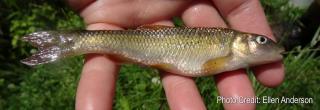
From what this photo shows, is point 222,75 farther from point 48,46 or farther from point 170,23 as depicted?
point 48,46

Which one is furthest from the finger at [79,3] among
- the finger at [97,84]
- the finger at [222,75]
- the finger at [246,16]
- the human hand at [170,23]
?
the finger at [246,16]

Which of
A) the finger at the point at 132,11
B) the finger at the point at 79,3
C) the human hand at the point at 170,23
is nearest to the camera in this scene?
the human hand at the point at 170,23

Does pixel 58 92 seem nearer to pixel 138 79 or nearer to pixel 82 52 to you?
pixel 138 79

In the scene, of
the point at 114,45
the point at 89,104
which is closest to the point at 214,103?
the point at 114,45

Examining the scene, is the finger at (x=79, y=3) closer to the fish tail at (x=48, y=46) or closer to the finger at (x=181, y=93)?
the fish tail at (x=48, y=46)

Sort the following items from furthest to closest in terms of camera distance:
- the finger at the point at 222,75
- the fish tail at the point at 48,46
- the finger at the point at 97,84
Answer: the fish tail at the point at 48,46 < the finger at the point at 222,75 < the finger at the point at 97,84

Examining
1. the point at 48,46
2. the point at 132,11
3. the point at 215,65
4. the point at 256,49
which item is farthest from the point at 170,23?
the point at 48,46
